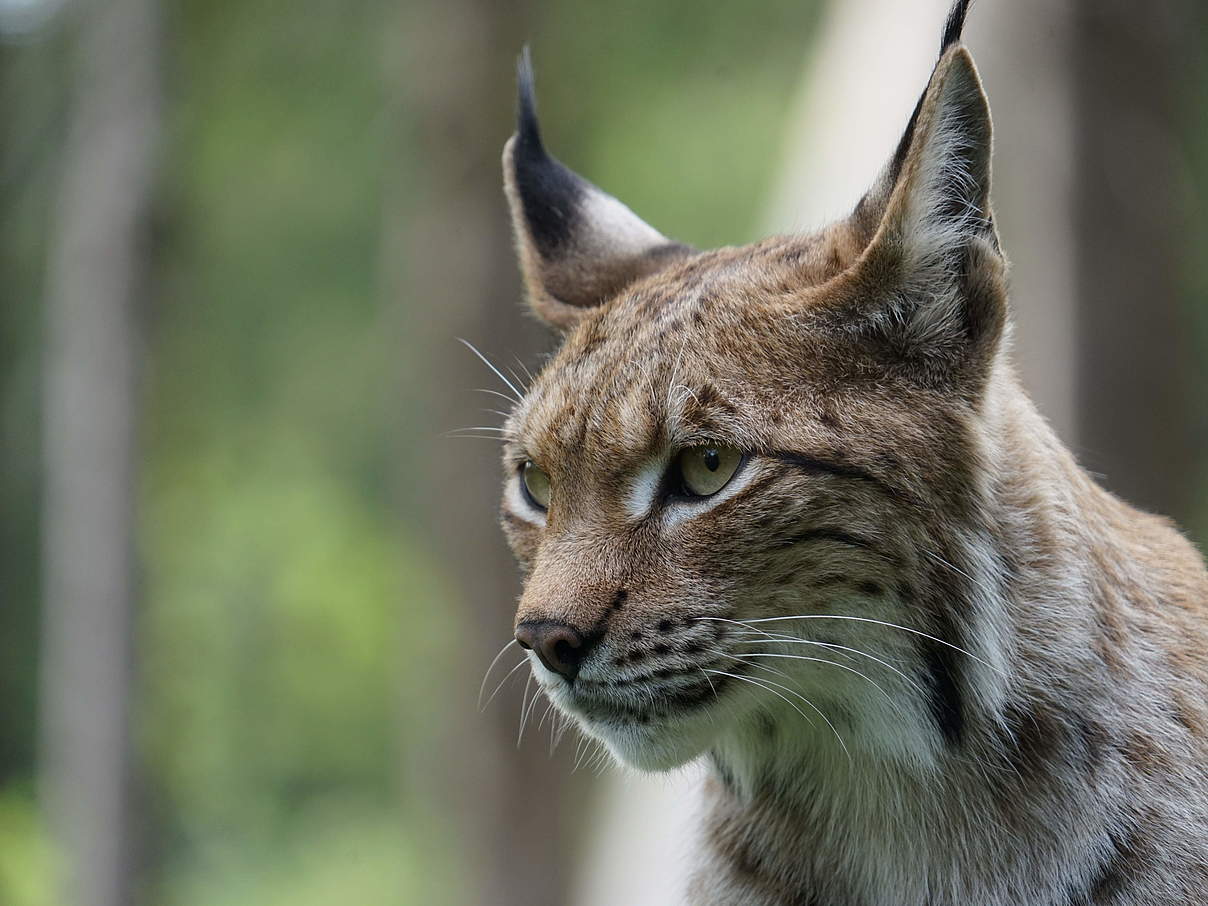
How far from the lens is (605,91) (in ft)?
53.5

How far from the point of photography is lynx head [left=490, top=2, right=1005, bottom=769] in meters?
3.11

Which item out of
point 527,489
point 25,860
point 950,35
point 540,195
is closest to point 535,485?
point 527,489

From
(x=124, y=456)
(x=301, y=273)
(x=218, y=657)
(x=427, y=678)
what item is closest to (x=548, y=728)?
(x=427, y=678)

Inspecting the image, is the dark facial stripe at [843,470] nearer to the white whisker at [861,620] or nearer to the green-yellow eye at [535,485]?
the white whisker at [861,620]

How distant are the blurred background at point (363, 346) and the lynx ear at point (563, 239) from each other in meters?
0.97

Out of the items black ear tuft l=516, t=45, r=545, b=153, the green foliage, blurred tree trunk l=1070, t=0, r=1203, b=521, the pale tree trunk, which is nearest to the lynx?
black ear tuft l=516, t=45, r=545, b=153

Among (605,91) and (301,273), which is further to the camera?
(301,273)

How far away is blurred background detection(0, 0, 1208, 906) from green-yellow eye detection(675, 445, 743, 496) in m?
1.35

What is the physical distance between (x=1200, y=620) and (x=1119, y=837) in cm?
73

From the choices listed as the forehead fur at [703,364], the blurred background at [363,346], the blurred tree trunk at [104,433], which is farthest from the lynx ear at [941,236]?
the blurred tree trunk at [104,433]

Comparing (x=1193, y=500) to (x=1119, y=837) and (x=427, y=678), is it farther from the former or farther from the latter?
(x=427, y=678)

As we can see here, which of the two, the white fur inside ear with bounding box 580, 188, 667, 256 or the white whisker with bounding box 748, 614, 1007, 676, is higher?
the white fur inside ear with bounding box 580, 188, 667, 256

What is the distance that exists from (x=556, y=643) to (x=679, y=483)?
47 cm

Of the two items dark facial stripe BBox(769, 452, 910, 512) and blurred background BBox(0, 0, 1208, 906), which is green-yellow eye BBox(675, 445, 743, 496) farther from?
blurred background BBox(0, 0, 1208, 906)
